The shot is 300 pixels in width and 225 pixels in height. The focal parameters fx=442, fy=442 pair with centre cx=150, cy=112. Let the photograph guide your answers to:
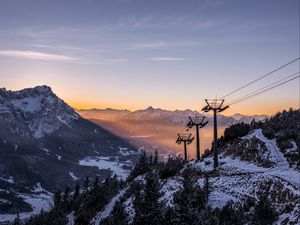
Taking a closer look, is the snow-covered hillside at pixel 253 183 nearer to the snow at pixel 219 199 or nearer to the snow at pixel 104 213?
the snow at pixel 219 199

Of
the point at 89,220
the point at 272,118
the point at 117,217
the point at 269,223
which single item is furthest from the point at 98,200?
the point at 269,223

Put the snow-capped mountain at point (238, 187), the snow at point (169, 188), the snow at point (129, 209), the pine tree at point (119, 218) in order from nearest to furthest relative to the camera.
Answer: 1. the snow-capped mountain at point (238, 187)
2. the pine tree at point (119, 218)
3. the snow at point (169, 188)
4. the snow at point (129, 209)

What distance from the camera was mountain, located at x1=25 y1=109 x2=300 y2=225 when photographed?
125 feet

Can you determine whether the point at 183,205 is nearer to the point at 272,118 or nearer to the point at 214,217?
the point at 214,217

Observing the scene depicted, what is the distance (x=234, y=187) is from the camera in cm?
4969

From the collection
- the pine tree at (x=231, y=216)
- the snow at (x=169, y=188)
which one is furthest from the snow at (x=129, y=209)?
the pine tree at (x=231, y=216)

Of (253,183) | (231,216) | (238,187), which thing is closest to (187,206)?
(231,216)

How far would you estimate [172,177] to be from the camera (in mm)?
67312

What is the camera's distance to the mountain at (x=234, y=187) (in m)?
38.2

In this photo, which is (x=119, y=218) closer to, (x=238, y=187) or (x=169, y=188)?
(x=169, y=188)

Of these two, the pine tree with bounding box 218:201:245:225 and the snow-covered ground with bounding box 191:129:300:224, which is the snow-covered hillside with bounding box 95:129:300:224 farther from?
the pine tree with bounding box 218:201:245:225

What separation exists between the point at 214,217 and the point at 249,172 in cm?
1618

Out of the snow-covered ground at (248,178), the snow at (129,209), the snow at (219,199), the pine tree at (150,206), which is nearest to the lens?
the snow-covered ground at (248,178)

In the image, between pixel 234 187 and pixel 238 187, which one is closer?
pixel 238 187
